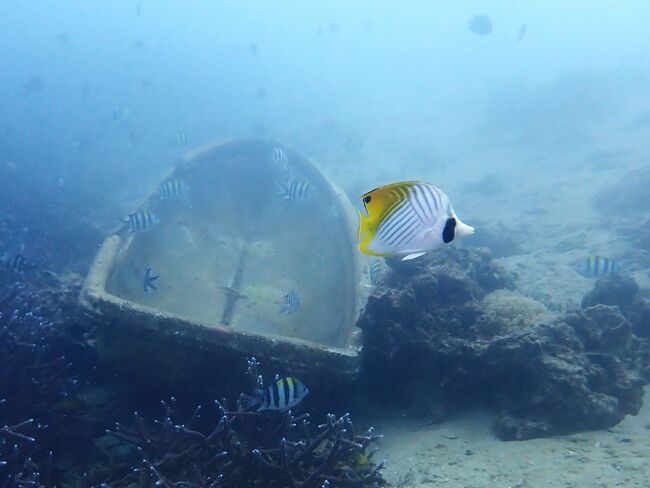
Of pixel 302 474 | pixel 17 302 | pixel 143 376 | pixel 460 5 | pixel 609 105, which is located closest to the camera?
pixel 302 474

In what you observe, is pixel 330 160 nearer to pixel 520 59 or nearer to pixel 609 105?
pixel 609 105

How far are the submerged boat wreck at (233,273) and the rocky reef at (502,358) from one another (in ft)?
2.11

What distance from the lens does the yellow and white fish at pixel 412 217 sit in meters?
1.78

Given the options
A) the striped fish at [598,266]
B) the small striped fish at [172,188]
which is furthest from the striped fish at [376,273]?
the small striped fish at [172,188]

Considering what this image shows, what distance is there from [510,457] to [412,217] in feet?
11.3

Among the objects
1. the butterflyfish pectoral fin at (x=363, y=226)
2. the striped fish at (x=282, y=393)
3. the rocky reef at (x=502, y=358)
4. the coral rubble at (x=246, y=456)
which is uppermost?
the butterflyfish pectoral fin at (x=363, y=226)

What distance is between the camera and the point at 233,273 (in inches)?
347

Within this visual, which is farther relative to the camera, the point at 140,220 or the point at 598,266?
the point at 598,266

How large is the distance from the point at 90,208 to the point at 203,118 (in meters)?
25.8

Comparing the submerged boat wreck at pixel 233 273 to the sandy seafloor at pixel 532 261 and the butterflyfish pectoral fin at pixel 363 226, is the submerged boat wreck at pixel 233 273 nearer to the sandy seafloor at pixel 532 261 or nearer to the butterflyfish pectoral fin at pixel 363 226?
the sandy seafloor at pixel 532 261

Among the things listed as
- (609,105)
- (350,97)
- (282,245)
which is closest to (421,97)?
(350,97)

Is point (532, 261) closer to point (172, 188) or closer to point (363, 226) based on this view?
point (172, 188)

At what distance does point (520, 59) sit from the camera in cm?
7381

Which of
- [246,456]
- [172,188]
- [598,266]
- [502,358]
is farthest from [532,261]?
[246,456]
